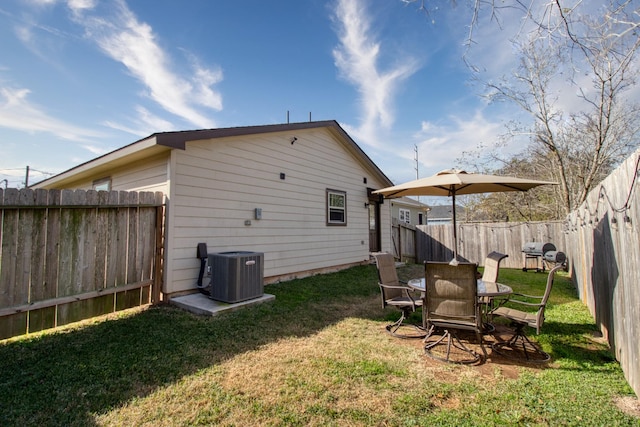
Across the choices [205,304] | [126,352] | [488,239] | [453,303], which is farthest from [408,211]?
[126,352]

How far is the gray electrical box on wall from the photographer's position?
508 cm

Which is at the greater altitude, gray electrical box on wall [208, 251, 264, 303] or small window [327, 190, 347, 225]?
small window [327, 190, 347, 225]

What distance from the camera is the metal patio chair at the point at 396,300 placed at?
411cm

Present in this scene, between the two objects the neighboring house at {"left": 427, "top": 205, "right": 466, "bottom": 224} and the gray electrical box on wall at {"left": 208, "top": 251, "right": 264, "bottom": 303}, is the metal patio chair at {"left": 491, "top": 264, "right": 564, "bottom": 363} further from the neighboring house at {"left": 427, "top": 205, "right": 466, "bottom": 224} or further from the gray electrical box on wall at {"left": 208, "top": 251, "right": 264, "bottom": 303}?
the neighboring house at {"left": 427, "top": 205, "right": 466, "bottom": 224}

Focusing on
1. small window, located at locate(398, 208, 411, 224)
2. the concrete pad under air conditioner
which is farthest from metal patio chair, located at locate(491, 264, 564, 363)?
small window, located at locate(398, 208, 411, 224)

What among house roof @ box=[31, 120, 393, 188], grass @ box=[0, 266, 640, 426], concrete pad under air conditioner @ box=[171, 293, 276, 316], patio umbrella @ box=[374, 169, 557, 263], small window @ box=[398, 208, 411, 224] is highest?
house roof @ box=[31, 120, 393, 188]

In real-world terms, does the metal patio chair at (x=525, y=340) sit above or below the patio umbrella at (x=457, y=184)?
below

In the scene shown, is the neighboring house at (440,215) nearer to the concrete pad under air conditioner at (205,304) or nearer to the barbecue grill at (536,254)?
the barbecue grill at (536,254)

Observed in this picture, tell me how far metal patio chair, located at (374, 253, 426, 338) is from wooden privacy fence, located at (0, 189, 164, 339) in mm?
3968

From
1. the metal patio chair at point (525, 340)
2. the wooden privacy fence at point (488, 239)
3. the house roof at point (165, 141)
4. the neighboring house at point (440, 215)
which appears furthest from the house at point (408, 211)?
the metal patio chair at point (525, 340)

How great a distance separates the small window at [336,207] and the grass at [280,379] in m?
5.13

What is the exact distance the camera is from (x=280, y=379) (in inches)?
109

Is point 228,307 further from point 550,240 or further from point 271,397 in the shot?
point 550,240

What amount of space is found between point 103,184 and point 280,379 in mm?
7906
